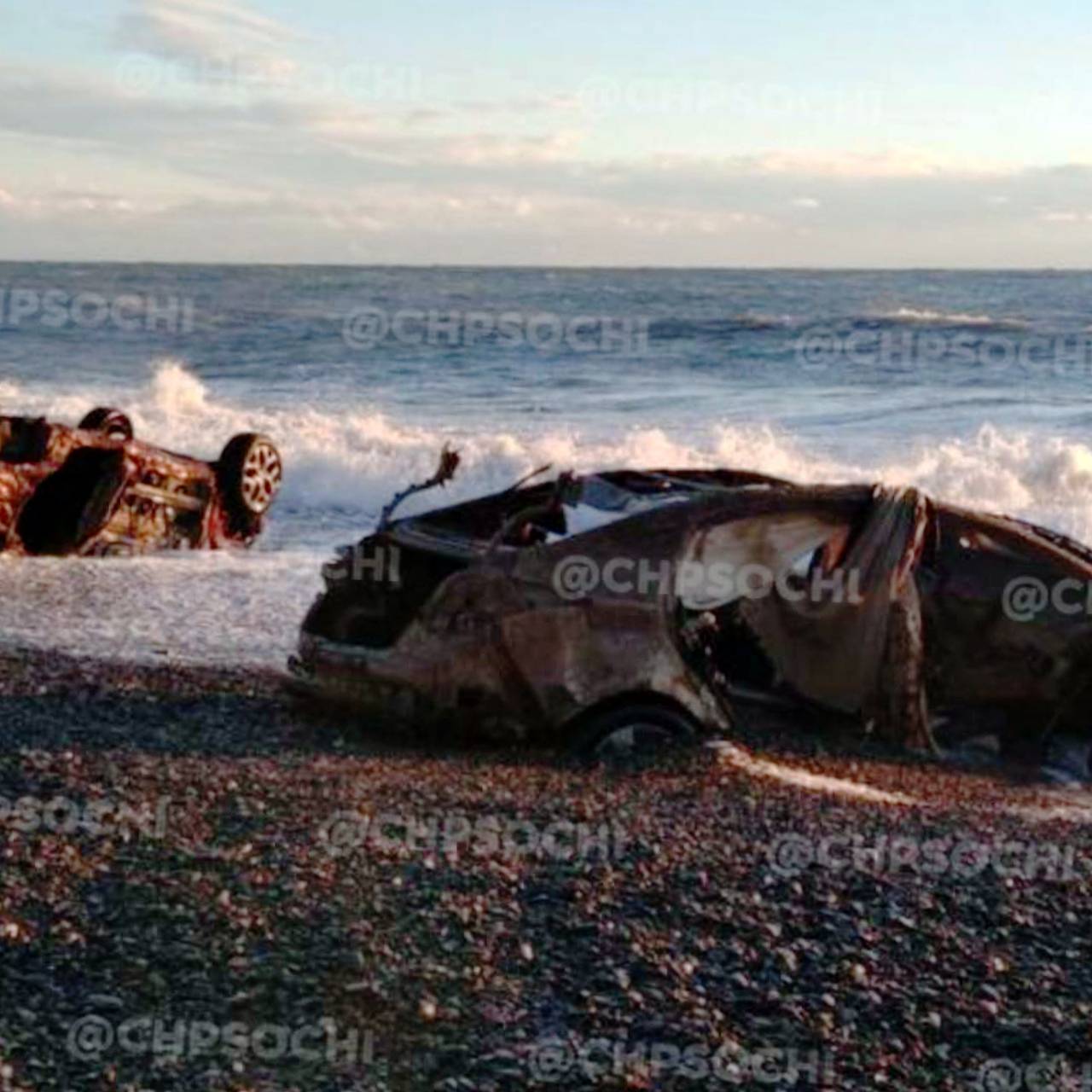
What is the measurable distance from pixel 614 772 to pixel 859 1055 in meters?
3.34

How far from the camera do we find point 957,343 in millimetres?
47062

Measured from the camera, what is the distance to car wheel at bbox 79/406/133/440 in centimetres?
1596

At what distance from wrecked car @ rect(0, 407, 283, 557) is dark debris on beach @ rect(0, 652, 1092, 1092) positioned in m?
6.59

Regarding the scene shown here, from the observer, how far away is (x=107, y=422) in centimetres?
1609

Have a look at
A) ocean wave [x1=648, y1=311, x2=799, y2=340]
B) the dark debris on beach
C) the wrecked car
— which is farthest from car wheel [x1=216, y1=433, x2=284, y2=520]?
ocean wave [x1=648, y1=311, x2=799, y2=340]

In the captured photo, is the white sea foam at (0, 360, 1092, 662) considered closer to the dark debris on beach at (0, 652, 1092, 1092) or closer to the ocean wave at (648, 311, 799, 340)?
the dark debris on beach at (0, 652, 1092, 1092)

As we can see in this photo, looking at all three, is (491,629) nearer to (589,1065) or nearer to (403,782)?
(403,782)

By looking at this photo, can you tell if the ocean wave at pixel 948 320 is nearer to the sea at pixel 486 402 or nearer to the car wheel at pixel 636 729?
the sea at pixel 486 402

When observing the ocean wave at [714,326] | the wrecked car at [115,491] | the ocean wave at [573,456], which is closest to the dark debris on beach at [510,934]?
the wrecked car at [115,491]

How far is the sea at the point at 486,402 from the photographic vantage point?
1471 centimetres

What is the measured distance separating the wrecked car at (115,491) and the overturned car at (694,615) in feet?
17.8

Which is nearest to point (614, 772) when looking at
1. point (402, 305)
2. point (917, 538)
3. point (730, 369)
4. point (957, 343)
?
point (917, 538)

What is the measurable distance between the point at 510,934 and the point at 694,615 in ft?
11.1

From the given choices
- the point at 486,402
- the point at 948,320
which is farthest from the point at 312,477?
the point at 948,320
